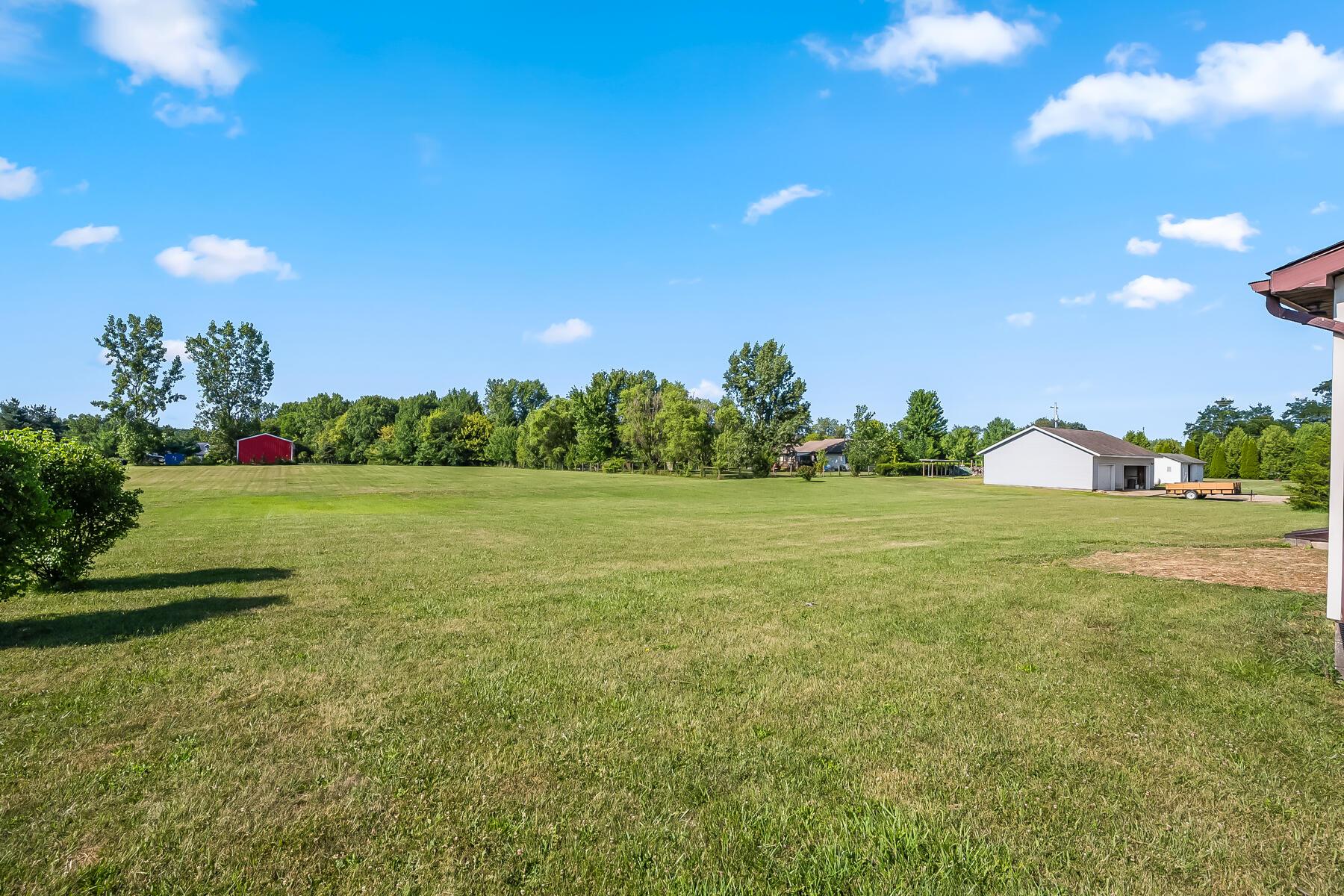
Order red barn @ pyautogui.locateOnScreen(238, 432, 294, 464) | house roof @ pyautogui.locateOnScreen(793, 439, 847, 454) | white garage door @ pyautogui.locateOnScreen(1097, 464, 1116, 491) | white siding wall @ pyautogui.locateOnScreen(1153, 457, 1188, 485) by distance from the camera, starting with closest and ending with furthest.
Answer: white garage door @ pyautogui.locateOnScreen(1097, 464, 1116, 491) < white siding wall @ pyautogui.locateOnScreen(1153, 457, 1188, 485) < red barn @ pyautogui.locateOnScreen(238, 432, 294, 464) < house roof @ pyautogui.locateOnScreen(793, 439, 847, 454)

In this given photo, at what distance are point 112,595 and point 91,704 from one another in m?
5.65

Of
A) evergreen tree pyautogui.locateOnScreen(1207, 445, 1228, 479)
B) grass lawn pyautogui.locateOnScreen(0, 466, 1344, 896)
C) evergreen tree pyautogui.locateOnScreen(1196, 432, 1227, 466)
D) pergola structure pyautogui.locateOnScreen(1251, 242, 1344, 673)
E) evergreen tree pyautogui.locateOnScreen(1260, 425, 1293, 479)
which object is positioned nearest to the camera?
grass lawn pyautogui.locateOnScreen(0, 466, 1344, 896)

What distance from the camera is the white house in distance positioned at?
49500mm

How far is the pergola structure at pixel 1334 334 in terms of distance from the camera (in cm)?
565

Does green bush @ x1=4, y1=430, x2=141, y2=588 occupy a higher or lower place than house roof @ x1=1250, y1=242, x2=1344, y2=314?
lower

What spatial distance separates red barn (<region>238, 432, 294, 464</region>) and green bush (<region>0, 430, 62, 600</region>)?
89.6 meters

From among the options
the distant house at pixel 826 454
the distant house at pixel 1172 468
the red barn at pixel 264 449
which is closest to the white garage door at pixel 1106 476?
the distant house at pixel 1172 468

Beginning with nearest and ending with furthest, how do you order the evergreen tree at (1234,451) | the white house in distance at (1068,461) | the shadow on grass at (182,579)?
the shadow on grass at (182,579) < the white house in distance at (1068,461) < the evergreen tree at (1234,451)

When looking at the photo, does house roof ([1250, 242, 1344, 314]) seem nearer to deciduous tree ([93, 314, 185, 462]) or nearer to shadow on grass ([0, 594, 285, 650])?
shadow on grass ([0, 594, 285, 650])

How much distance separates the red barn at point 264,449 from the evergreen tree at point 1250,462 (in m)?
110

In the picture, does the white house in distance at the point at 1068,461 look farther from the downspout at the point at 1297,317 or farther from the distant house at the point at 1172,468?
the downspout at the point at 1297,317

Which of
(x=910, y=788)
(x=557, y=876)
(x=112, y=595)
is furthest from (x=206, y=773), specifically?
(x=112, y=595)

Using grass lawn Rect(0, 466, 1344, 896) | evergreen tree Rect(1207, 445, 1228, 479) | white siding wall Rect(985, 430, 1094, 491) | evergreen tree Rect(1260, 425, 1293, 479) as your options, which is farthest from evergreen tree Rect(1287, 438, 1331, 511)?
evergreen tree Rect(1260, 425, 1293, 479)

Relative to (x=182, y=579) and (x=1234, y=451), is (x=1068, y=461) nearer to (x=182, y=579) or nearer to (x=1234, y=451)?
(x=1234, y=451)
